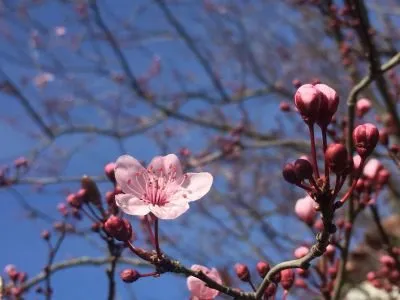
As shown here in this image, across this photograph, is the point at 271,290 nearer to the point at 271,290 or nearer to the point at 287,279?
the point at 271,290

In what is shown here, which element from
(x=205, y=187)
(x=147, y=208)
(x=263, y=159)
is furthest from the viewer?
(x=263, y=159)

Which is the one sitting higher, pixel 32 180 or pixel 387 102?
pixel 387 102

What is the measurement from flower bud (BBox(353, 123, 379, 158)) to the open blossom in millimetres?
453

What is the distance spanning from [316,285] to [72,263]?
1.47 metres

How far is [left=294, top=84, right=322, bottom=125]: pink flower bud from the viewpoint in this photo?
1109 millimetres

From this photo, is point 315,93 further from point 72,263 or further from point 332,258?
point 72,263

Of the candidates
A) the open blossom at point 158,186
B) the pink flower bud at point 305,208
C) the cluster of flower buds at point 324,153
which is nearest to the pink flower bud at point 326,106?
the cluster of flower buds at point 324,153

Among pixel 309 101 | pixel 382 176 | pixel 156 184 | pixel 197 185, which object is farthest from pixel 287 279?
pixel 382 176

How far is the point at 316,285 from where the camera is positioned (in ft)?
6.33

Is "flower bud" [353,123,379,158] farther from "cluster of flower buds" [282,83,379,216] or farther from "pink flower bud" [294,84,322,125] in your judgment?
"pink flower bud" [294,84,322,125]

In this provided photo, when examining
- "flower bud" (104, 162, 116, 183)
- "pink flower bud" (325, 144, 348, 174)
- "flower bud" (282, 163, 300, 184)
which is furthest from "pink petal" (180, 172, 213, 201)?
"pink flower bud" (325, 144, 348, 174)

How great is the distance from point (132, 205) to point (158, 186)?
0.66 feet

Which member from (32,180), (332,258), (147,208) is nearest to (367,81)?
(332,258)

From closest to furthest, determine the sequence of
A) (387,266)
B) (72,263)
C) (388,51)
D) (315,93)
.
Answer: (315,93)
(387,266)
(72,263)
(388,51)
